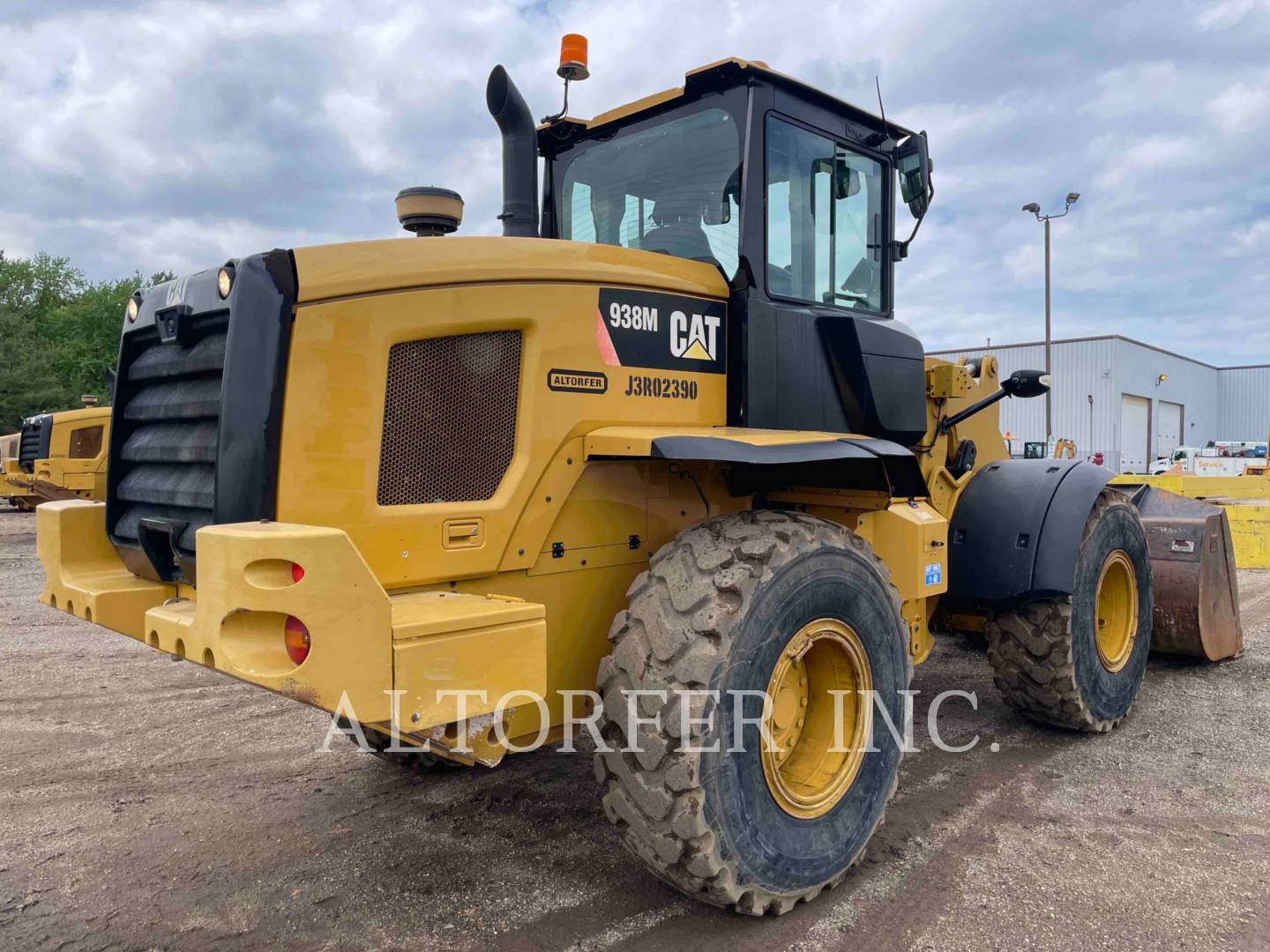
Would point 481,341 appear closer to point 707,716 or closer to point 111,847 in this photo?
point 707,716

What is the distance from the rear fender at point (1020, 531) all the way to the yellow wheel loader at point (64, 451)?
1350cm

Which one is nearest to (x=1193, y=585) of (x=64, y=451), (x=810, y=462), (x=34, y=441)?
(x=810, y=462)

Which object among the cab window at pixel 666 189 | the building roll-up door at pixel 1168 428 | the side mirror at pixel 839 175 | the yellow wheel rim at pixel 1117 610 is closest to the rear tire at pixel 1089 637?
the yellow wheel rim at pixel 1117 610

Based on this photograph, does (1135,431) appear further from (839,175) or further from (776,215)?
(776,215)

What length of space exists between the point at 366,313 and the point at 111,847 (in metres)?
2.52

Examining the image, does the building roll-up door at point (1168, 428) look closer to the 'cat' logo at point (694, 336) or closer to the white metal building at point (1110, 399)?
the white metal building at point (1110, 399)

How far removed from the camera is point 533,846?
3.68 m

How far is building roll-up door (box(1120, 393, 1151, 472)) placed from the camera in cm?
4325

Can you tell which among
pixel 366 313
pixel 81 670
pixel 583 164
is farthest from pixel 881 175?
pixel 81 670

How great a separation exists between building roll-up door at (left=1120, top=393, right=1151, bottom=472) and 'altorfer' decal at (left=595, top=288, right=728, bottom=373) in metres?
43.4

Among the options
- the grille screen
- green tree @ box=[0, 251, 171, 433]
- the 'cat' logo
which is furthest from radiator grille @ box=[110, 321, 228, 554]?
green tree @ box=[0, 251, 171, 433]

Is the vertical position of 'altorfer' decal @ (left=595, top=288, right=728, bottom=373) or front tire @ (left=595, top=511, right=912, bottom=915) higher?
'altorfer' decal @ (left=595, top=288, right=728, bottom=373)

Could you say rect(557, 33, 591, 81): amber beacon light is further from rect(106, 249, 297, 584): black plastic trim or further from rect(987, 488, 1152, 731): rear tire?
rect(987, 488, 1152, 731): rear tire

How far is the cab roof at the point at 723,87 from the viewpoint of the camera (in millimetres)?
3779
